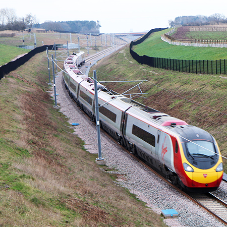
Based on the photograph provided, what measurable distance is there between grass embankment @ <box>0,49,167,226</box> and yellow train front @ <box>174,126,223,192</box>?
2.70 meters

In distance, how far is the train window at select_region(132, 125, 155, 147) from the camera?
20712 millimetres

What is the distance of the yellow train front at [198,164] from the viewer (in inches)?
656

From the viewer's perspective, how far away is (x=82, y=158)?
23.7m

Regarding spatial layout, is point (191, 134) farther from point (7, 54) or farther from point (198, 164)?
point (7, 54)

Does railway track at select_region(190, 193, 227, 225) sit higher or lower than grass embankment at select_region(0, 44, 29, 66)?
lower

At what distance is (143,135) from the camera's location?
2197 cm

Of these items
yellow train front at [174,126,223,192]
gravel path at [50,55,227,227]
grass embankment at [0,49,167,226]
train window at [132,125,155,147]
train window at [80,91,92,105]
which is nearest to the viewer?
grass embankment at [0,49,167,226]

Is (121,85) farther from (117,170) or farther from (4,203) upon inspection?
(4,203)

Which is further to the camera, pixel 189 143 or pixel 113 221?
pixel 189 143

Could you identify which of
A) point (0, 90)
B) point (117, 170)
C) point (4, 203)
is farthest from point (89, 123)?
point (4, 203)

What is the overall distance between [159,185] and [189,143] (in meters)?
3.27

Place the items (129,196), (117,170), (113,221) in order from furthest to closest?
(117,170) → (129,196) → (113,221)

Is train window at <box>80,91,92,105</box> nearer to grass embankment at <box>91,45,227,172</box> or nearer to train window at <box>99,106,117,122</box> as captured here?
train window at <box>99,106,117,122</box>

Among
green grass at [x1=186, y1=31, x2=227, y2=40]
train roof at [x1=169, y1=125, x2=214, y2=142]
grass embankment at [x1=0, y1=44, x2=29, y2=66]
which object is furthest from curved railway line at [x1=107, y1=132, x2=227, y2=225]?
green grass at [x1=186, y1=31, x2=227, y2=40]
